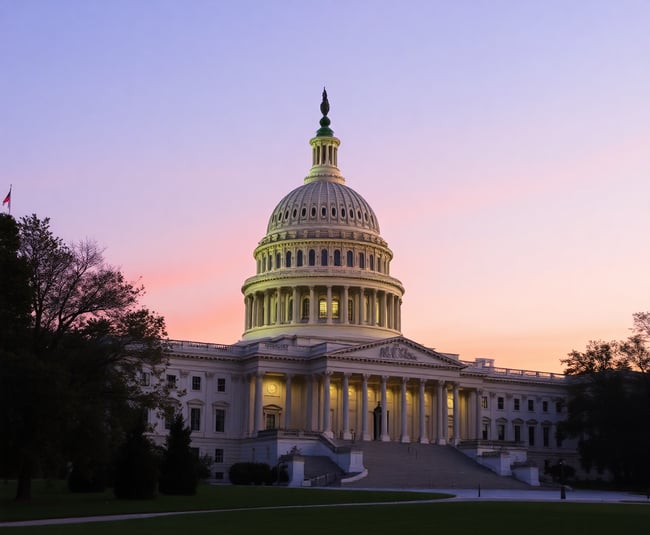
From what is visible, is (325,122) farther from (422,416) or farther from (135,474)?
(135,474)

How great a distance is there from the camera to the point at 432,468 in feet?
319

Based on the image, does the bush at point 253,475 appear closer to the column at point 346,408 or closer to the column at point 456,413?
the column at point 346,408

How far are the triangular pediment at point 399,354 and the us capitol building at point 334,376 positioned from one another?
0.43 ft

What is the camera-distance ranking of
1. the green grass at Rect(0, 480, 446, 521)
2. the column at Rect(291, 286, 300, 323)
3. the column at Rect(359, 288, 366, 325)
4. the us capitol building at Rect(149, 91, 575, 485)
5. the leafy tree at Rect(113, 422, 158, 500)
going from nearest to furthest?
1. the green grass at Rect(0, 480, 446, 521)
2. the leafy tree at Rect(113, 422, 158, 500)
3. the us capitol building at Rect(149, 91, 575, 485)
4. the column at Rect(291, 286, 300, 323)
5. the column at Rect(359, 288, 366, 325)

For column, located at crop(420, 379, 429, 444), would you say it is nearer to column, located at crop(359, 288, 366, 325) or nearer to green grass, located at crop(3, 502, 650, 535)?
column, located at crop(359, 288, 366, 325)

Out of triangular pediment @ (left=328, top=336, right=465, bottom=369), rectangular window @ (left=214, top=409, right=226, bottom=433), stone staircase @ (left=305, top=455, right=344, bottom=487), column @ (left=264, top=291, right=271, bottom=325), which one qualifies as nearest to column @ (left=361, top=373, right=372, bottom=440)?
triangular pediment @ (left=328, top=336, right=465, bottom=369)

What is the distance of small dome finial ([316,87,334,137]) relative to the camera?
14550 cm

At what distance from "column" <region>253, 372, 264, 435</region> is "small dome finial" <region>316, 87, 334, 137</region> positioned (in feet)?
150

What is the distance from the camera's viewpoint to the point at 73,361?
5659 cm

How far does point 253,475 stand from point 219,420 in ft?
66.7

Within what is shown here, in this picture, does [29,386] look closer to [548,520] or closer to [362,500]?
[362,500]

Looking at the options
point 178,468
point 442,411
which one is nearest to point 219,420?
point 442,411

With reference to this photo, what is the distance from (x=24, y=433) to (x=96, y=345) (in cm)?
781

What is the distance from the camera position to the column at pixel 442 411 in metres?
115
